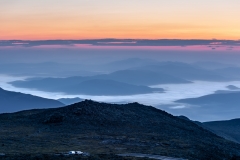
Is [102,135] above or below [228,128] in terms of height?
above

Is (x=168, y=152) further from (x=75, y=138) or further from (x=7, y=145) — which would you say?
(x=7, y=145)

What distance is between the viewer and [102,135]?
40125 millimetres

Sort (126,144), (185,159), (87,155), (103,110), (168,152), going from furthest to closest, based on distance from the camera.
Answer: (103,110)
(126,144)
(168,152)
(185,159)
(87,155)

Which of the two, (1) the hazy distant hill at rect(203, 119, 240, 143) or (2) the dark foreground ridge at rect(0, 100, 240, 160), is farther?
(1) the hazy distant hill at rect(203, 119, 240, 143)

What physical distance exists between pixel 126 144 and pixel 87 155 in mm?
8710

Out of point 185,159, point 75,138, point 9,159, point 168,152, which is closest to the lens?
point 9,159

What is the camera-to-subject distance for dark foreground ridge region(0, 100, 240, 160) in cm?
3142

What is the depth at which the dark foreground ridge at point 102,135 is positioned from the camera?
31.4 metres

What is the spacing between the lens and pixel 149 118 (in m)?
54.3

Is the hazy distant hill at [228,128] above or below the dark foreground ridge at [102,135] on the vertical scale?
below

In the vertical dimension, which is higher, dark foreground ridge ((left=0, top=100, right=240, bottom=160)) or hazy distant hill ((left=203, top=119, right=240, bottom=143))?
dark foreground ridge ((left=0, top=100, right=240, bottom=160))

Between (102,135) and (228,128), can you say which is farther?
(228,128)

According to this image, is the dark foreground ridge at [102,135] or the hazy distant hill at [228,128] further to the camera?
the hazy distant hill at [228,128]

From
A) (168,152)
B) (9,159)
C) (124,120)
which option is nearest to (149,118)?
(124,120)
